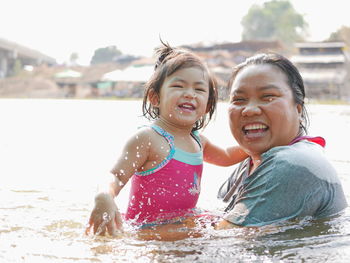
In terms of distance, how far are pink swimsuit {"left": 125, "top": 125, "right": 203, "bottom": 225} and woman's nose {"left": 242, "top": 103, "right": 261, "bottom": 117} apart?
2.04 ft

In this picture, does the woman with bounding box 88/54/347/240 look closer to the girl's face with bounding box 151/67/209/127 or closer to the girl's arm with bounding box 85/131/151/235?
the girl's arm with bounding box 85/131/151/235

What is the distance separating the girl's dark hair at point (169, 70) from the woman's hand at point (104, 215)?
91 centimetres

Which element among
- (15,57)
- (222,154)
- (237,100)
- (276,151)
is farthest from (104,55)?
(276,151)

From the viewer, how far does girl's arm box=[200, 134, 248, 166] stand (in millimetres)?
2920

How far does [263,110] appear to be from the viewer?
6.48 feet

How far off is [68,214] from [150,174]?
0.94 m

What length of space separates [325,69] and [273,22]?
38689 millimetres

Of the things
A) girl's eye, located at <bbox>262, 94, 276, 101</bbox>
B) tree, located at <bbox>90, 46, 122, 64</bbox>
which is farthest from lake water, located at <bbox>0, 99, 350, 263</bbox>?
tree, located at <bbox>90, 46, 122, 64</bbox>

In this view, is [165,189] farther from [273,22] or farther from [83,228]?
[273,22]

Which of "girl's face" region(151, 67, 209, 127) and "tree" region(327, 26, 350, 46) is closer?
"girl's face" region(151, 67, 209, 127)

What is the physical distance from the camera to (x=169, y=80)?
2594 millimetres

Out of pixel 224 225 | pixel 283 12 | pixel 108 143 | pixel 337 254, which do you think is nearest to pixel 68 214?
pixel 224 225

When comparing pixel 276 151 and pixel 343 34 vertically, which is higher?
pixel 343 34

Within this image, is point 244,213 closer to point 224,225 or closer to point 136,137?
point 224,225
